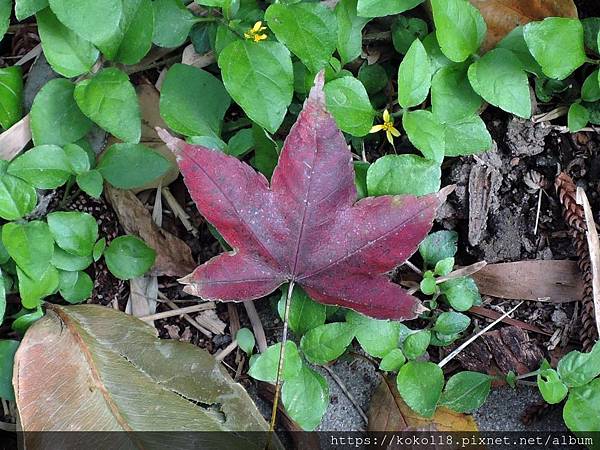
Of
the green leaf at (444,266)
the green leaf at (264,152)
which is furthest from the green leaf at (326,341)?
→ the green leaf at (264,152)

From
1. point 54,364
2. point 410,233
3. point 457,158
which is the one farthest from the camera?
point 457,158

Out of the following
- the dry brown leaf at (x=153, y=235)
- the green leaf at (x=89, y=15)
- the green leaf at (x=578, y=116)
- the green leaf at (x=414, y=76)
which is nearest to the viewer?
the green leaf at (x=89, y=15)

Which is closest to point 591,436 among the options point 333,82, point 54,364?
point 333,82

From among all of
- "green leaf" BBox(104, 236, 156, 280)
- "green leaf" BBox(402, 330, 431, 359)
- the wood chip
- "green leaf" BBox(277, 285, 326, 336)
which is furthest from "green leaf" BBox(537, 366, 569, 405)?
"green leaf" BBox(104, 236, 156, 280)

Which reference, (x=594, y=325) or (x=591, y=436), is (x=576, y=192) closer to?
(x=594, y=325)

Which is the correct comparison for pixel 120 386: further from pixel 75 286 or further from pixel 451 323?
pixel 451 323

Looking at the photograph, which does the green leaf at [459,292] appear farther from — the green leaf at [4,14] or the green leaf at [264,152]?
the green leaf at [4,14]
